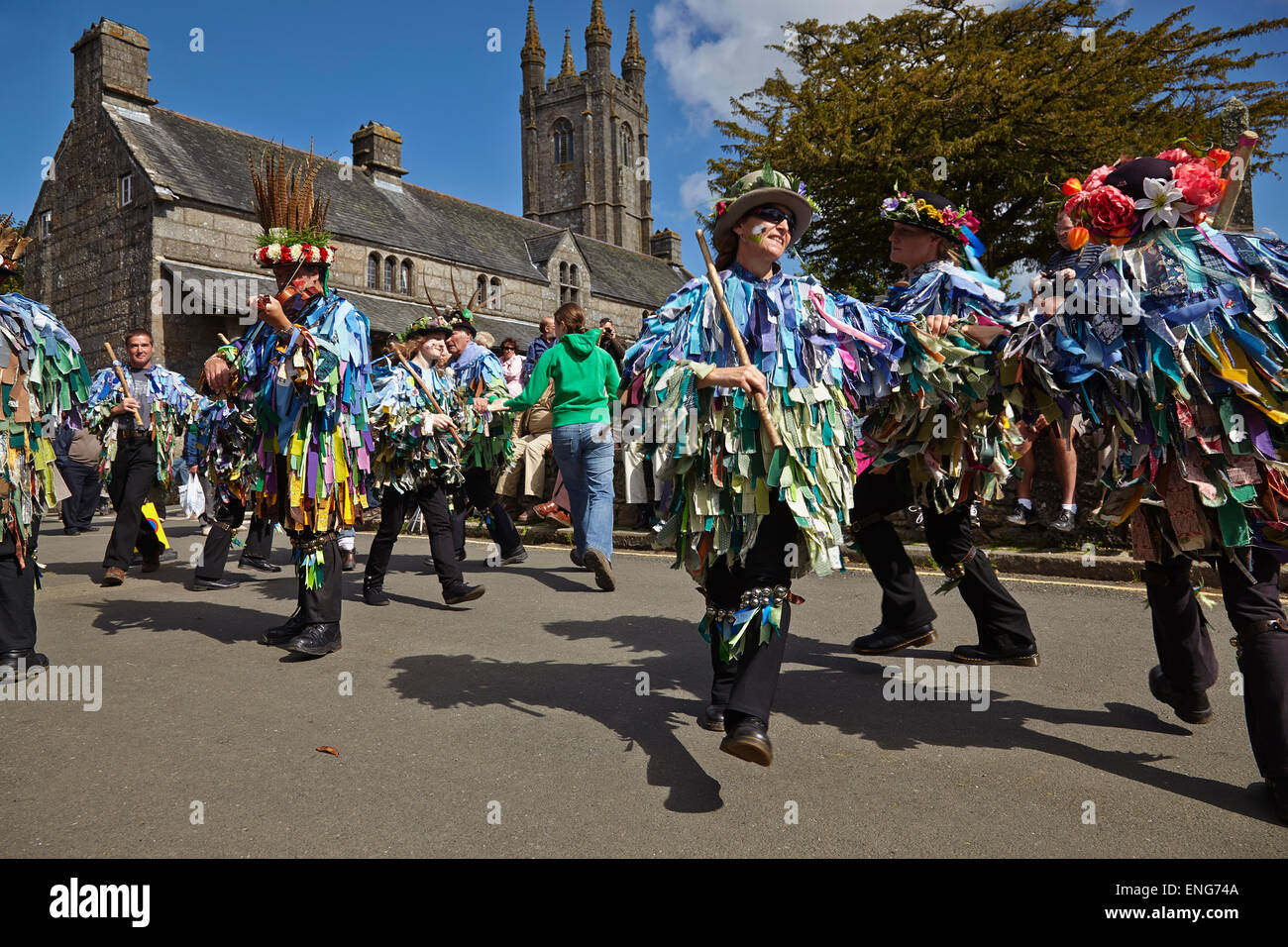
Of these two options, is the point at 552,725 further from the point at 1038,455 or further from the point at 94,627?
the point at 1038,455

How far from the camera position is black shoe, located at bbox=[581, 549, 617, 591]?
6666 mm

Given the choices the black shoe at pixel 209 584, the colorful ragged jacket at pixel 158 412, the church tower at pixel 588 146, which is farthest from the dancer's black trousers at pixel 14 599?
the church tower at pixel 588 146

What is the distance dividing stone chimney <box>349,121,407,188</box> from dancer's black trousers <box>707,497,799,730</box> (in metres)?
33.8

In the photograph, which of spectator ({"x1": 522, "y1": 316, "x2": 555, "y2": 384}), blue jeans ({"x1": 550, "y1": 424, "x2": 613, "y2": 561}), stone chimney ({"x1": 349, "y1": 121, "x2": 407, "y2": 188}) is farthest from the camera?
stone chimney ({"x1": 349, "y1": 121, "x2": 407, "y2": 188})

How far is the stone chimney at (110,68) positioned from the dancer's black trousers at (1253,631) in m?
30.6

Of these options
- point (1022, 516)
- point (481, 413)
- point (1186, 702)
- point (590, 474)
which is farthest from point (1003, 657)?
point (481, 413)

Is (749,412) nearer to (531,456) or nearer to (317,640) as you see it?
(317,640)

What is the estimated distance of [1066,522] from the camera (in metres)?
7.00

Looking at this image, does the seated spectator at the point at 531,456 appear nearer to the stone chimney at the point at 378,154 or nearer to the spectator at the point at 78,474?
the spectator at the point at 78,474

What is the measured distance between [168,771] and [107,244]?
27.4 meters

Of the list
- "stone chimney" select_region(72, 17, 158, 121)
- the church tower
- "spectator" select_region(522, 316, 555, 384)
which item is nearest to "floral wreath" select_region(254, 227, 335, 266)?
"spectator" select_region(522, 316, 555, 384)

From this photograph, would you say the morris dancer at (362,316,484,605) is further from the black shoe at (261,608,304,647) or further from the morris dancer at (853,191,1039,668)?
the morris dancer at (853,191,1039,668)

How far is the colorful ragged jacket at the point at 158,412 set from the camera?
8039 mm

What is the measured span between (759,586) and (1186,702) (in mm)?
1736
